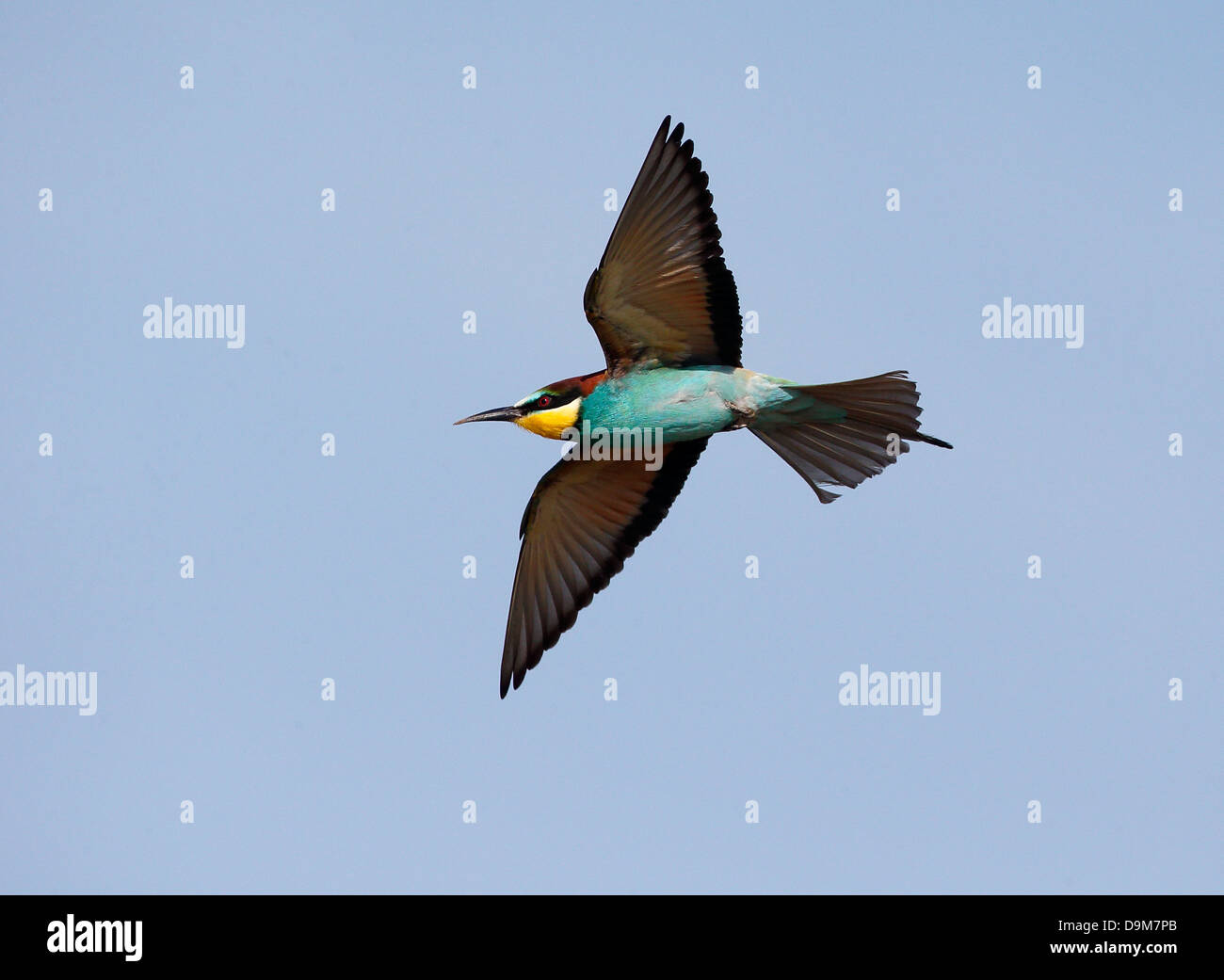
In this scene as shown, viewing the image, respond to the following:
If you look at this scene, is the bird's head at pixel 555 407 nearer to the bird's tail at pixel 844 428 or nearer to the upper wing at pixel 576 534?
the upper wing at pixel 576 534

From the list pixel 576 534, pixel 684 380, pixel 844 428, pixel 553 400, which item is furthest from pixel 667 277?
pixel 576 534

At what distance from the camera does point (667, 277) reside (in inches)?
362

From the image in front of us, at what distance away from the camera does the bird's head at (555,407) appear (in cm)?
946

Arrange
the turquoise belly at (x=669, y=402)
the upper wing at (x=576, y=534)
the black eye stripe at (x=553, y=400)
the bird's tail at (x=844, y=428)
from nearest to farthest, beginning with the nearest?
1. the bird's tail at (x=844, y=428)
2. the turquoise belly at (x=669, y=402)
3. the black eye stripe at (x=553, y=400)
4. the upper wing at (x=576, y=534)

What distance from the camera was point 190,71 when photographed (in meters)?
11.8

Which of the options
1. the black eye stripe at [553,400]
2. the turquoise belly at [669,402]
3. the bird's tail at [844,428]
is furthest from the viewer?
the black eye stripe at [553,400]

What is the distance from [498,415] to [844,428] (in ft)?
5.92

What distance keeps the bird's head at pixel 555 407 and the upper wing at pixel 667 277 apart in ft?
0.80

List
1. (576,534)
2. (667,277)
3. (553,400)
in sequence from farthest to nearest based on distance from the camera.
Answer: (576,534) < (553,400) < (667,277)

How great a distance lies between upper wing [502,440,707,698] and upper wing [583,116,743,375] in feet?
2.79

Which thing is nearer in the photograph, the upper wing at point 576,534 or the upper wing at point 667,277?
the upper wing at point 667,277

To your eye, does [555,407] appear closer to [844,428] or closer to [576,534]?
[576,534]

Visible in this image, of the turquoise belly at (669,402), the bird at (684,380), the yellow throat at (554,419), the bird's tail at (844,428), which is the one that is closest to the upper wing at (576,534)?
the bird at (684,380)
